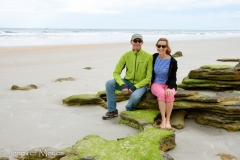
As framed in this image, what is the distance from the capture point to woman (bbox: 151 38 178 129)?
21.1ft

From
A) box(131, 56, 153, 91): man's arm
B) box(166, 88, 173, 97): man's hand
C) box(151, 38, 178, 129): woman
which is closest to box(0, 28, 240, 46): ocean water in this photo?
box(131, 56, 153, 91): man's arm

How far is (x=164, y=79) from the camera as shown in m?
6.89

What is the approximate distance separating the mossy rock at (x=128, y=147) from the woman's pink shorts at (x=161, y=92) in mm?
1243

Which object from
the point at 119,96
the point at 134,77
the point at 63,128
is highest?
the point at 134,77

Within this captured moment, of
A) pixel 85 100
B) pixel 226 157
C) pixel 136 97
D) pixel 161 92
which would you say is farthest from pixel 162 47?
pixel 85 100

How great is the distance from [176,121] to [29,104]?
484 cm

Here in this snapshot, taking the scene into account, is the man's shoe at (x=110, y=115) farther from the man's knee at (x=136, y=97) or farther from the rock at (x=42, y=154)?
the rock at (x=42, y=154)

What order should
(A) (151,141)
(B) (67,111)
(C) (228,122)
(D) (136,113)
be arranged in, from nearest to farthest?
(A) (151,141) < (C) (228,122) < (D) (136,113) < (B) (67,111)

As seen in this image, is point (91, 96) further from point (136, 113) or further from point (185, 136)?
point (185, 136)

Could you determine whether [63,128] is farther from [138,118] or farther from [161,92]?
[161,92]

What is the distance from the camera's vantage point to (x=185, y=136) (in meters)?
6.06

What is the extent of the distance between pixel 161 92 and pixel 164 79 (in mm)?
536

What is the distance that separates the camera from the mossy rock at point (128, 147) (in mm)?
4371

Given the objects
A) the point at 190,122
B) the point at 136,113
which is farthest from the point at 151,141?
the point at 190,122
